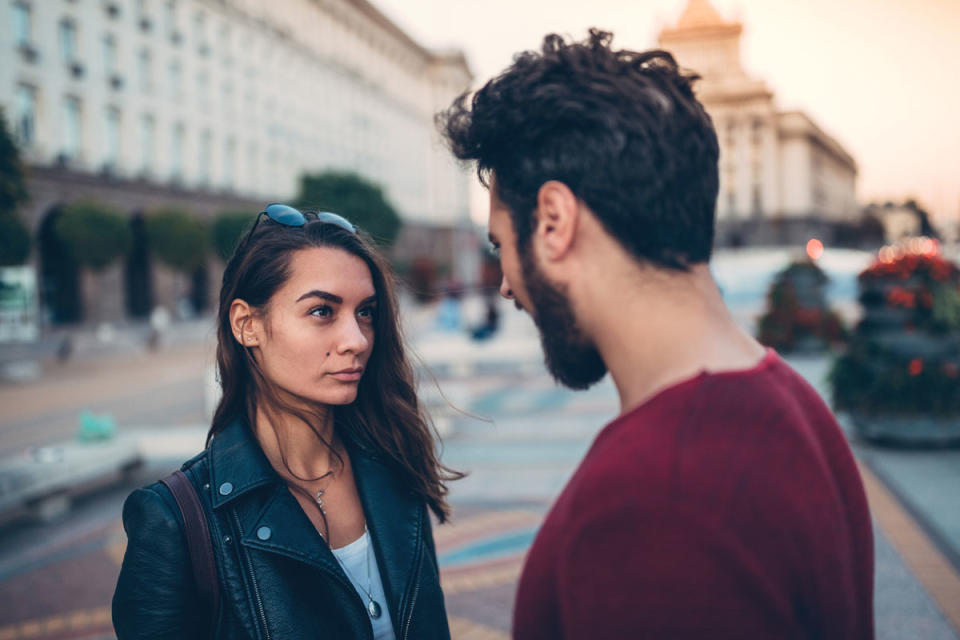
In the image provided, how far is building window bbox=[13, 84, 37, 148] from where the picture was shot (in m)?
29.6

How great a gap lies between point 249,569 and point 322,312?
0.69 meters

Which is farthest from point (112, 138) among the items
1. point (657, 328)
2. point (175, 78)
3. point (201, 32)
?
point (657, 328)

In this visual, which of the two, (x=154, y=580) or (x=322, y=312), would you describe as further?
(x=322, y=312)

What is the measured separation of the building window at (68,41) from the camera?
3184cm

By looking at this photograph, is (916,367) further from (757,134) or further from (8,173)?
(757,134)

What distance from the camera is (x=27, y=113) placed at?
3012cm

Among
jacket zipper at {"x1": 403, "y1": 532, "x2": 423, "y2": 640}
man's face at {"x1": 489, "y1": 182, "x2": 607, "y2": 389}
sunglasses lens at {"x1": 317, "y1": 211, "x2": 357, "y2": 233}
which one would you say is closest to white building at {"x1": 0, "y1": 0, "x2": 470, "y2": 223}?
sunglasses lens at {"x1": 317, "y1": 211, "x2": 357, "y2": 233}

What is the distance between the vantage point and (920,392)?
8.37 meters

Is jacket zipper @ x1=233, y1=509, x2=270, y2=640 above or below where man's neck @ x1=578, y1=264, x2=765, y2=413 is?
below

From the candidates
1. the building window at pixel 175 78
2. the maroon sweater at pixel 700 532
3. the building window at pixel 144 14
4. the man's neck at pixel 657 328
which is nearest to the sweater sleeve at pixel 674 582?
the maroon sweater at pixel 700 532

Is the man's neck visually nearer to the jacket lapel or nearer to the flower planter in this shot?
the jacket lapel

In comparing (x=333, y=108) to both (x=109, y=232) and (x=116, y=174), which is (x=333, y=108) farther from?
(x=109, y=232)

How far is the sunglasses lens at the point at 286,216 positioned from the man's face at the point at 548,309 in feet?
3.34

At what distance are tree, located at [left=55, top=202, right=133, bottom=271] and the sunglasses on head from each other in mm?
25674
